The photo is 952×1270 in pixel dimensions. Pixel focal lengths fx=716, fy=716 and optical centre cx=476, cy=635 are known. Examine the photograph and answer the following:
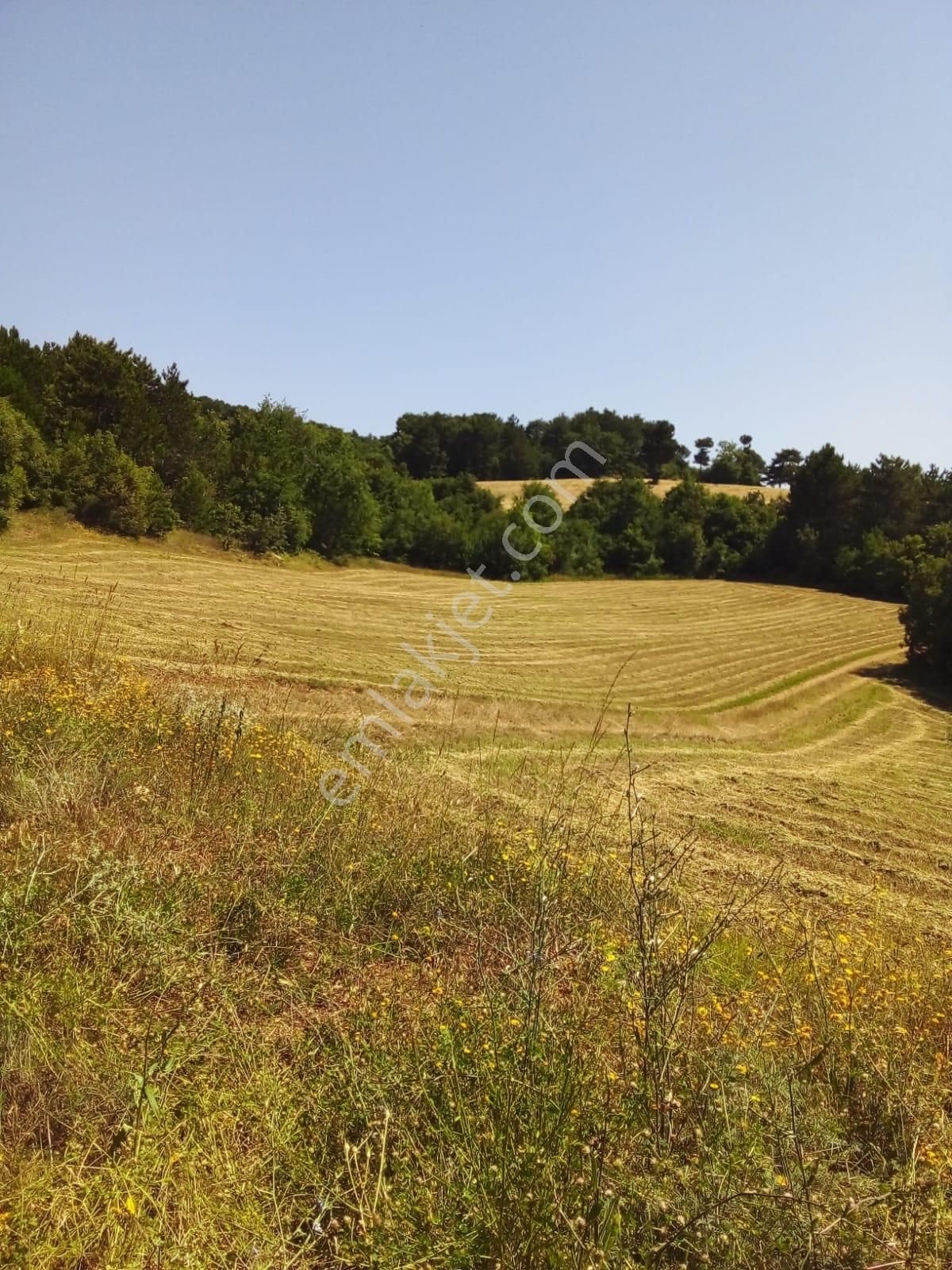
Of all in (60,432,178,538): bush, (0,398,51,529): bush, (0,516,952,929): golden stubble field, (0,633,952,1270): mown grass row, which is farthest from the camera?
(60,432,178,538): bush

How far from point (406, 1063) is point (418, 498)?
5088 centimetres

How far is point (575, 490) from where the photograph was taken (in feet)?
217

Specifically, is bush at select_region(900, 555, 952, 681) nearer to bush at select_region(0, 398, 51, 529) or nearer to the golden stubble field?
the golden stubble field

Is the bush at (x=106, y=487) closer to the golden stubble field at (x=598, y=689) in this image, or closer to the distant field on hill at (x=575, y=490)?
the golden stubble field at (x=598, y=689)

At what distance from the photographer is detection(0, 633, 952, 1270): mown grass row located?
6.03 feet

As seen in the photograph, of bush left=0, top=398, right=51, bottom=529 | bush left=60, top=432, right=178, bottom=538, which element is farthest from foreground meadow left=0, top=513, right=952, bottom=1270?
bush left=60, top=432, right=178, bottom=538

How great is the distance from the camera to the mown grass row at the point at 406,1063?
6.03 ft

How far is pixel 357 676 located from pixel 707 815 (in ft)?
Result: 27.9

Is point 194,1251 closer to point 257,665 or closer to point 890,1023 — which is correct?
point 890,1023

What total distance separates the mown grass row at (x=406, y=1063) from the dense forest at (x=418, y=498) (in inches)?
1104

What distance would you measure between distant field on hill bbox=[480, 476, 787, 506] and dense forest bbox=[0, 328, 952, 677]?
267 centimetres

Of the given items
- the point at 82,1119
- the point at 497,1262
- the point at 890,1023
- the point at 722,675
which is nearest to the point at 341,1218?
the point at 497,1262

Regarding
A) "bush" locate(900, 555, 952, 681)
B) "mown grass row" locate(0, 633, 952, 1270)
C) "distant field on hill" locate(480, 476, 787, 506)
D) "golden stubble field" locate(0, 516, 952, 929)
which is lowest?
"golden stubble field" locate(0, 516, 952, 929)

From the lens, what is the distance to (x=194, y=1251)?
5.93ft
